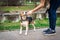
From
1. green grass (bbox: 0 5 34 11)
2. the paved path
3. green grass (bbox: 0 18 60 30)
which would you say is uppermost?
green grass (bbox: 0 5 34 11)

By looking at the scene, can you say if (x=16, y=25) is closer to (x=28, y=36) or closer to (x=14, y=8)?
(x=14, y=8)

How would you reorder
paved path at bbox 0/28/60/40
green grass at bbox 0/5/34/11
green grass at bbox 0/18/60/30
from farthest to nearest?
green grass at bbox 0/5/34/11 → green grass at bbox 0/18/60/30 → paved path at bbox 0/28/60/40

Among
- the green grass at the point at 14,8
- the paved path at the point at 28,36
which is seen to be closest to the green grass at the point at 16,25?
the paved path at the point at 28,36

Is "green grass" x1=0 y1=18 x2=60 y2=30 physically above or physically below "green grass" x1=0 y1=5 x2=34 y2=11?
below

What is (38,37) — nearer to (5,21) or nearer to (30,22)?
(30,22)

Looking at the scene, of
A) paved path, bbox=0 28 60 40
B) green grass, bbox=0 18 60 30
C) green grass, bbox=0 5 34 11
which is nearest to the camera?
paved path, bbox=0 28 60 40

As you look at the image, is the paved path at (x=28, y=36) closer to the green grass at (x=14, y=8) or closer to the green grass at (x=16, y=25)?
the green grass at (x=16, y=25)

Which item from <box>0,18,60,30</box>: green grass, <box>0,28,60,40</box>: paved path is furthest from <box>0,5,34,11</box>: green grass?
<box>0,28,60,40</box>: paved path

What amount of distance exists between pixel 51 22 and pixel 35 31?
73 cm

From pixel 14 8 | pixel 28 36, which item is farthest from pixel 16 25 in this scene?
pixel 28 36

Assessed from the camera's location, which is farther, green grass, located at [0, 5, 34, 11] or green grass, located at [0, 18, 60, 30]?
green grass, located at [0, 5, 34, 11]

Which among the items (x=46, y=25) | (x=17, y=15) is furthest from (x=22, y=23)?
(x=17, y=15)

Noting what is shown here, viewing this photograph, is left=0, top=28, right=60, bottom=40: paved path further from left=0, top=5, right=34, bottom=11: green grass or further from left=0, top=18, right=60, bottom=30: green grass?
left=0, top=5, right=34, bottom=11: green grass

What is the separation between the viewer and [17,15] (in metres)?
7.92
